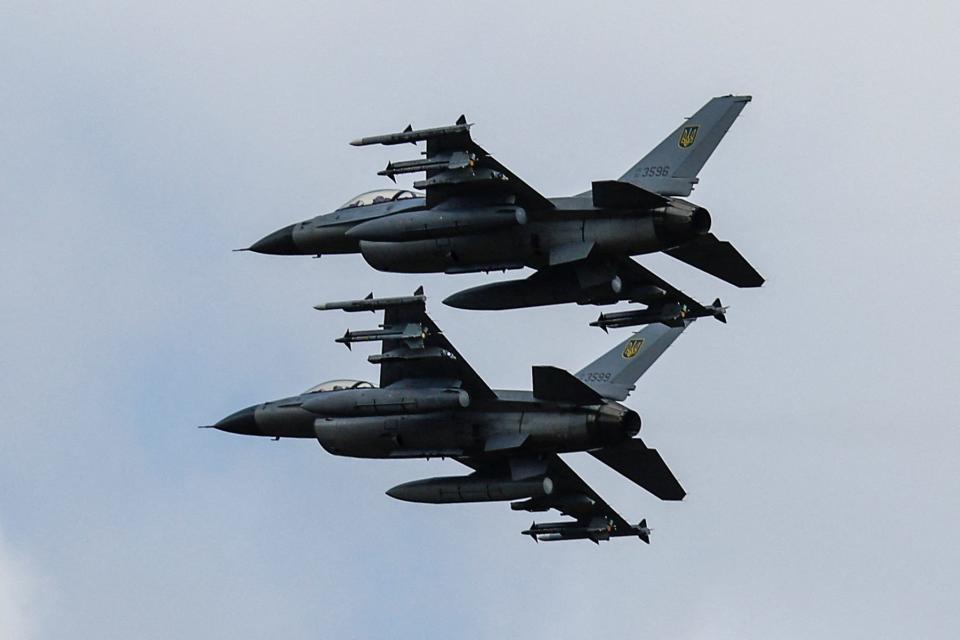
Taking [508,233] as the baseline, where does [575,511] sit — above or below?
below

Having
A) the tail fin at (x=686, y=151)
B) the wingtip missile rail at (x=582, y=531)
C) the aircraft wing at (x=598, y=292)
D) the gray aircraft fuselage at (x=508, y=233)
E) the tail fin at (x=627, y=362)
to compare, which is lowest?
the wingtip missile rail at (x=582, y=531)

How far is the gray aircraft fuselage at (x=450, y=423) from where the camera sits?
6775cm

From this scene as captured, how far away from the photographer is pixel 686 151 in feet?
229

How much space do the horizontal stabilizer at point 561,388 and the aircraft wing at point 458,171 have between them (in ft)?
13.7

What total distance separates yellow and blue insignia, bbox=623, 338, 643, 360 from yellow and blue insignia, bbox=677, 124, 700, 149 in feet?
22.8

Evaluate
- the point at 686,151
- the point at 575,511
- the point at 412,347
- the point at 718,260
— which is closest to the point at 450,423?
the point at 412,347

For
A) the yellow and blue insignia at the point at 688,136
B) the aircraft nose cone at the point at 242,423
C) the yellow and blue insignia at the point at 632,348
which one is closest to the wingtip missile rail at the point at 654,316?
the yellow and blue insignia at the point at 632,348

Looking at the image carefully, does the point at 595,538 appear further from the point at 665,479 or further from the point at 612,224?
the point at 612,224

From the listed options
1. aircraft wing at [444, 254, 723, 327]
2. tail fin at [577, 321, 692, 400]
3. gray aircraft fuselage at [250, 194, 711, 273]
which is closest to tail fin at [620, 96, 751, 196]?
gray aircraft fuselage at [250, 194, 711, 273]

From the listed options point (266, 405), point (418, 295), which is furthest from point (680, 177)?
point (266, 405)

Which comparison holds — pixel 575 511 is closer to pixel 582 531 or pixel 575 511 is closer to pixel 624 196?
pixel 582 531

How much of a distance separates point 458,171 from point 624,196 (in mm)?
4109

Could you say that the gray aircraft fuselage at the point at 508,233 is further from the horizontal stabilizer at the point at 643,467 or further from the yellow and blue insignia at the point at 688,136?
the horizontal stabilizer at the point at 643,467

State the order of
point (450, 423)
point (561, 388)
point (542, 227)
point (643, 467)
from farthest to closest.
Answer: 1. point (643, 467)
2. point (450, 423)
3. point (542, 227)
4. point (561, 388)
